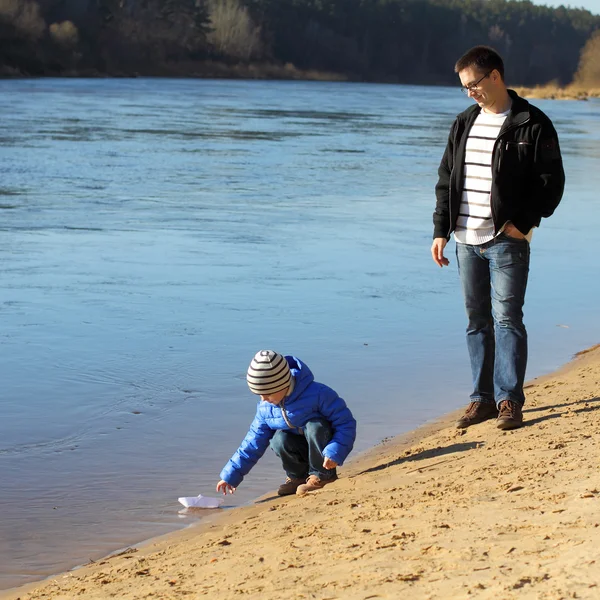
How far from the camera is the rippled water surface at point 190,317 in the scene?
498 cm

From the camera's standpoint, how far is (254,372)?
4.33m

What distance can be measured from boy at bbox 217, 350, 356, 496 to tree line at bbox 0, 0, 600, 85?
185ft

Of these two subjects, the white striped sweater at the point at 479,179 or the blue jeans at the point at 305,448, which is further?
the white striped sweater at the point at 479,179

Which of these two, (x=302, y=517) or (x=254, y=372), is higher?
(x=254, y=372)

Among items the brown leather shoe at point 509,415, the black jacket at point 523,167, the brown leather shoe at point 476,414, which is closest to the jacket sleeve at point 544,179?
the black jacket at point 523,167

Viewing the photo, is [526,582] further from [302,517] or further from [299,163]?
[299,163]

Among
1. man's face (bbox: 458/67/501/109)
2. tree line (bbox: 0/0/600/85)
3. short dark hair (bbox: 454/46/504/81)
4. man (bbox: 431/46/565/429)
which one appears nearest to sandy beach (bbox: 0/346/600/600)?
man (bbox: 431/46/565/429)

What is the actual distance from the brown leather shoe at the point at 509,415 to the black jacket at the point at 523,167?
0.74m

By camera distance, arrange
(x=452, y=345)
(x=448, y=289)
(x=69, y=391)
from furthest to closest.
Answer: (x=448, y=289)
(x=452, y=345)
(x=69, y=391)

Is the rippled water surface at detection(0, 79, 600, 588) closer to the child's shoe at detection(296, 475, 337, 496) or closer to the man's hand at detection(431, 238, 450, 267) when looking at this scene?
the child's shoe at detection(296, 475, 337, 496)

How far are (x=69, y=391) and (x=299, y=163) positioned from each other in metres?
13.2

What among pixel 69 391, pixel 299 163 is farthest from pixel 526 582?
pixel 299 163

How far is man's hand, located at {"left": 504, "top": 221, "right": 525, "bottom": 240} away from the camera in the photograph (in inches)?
184

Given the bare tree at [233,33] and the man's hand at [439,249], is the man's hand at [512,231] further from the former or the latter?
the bare tree at [233,33]
